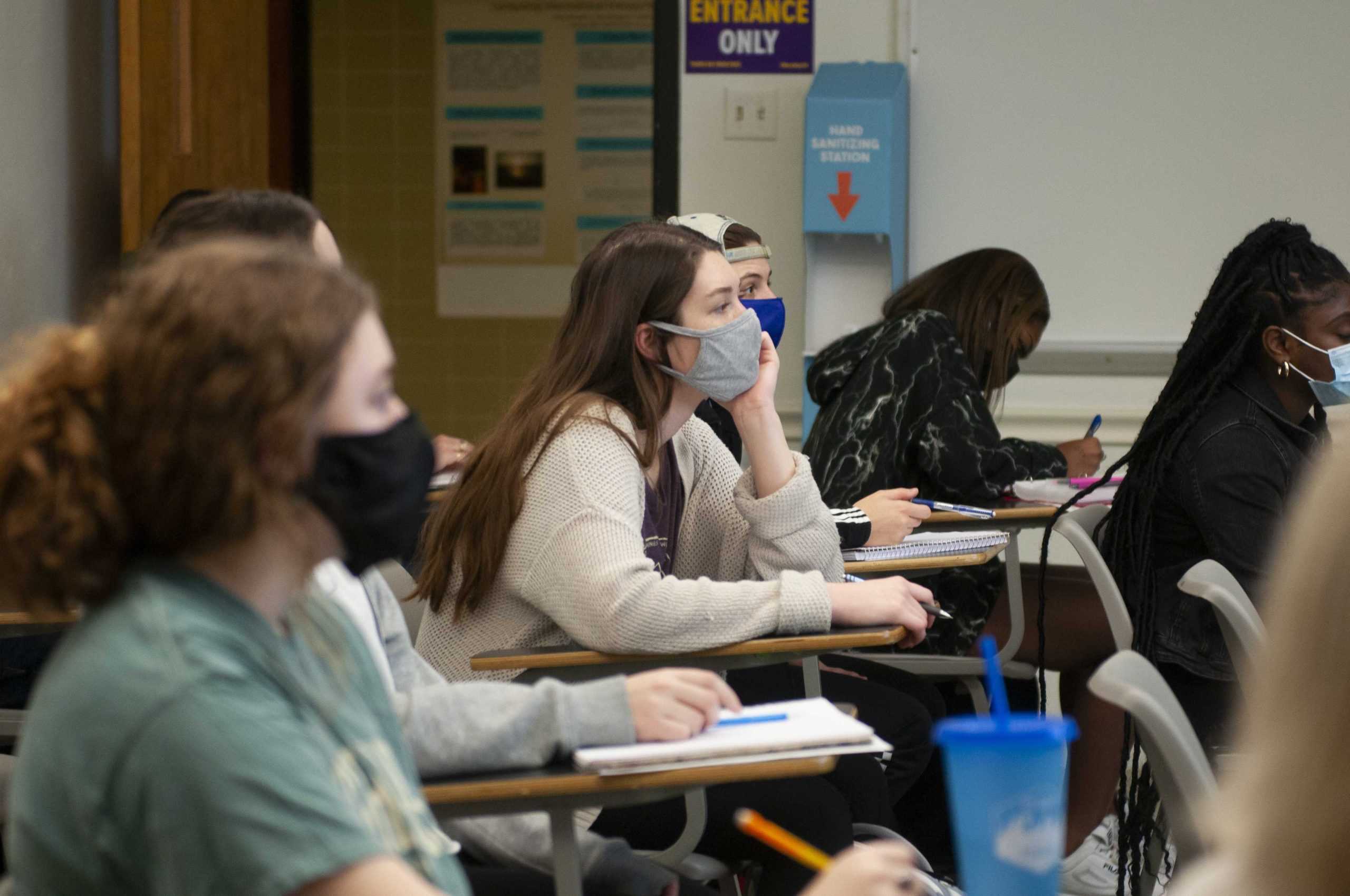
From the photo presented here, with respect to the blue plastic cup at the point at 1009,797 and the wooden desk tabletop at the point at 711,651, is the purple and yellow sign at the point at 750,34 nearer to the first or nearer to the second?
the wooden desk tabletop at the point at 711,651

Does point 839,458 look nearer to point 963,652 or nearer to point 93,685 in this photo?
point 963,652

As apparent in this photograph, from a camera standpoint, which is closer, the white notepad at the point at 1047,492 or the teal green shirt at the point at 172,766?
the teal green shirt at the point at 172,766

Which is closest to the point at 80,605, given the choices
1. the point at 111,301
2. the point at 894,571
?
the point at 111,301

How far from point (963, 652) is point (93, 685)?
2.47 metres

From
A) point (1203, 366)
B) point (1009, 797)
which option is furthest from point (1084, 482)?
point (1009, 797)

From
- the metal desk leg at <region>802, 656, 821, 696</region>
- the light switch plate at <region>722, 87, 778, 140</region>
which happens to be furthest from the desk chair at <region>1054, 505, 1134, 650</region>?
the light switch plate at <region>722, 87, 778, 140</region>

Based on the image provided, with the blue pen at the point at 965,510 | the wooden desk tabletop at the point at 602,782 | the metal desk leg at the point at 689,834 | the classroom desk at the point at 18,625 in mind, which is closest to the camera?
the wooden desk tabletop at the point at 602,782

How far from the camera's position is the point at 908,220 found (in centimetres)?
484

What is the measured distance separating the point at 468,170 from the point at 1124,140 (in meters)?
2.56

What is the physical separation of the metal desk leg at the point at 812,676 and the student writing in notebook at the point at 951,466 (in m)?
0.86

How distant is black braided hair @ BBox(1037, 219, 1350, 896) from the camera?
2484 millimetres

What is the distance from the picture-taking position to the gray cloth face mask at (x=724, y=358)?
2289 mm

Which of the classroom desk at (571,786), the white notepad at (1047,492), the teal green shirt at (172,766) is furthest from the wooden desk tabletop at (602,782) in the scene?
the white notepad at (1047,492)

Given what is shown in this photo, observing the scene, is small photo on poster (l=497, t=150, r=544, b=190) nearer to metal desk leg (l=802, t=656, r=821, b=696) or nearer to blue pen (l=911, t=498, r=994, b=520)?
blue pen (l=911, t=498, r=994, b=520)
